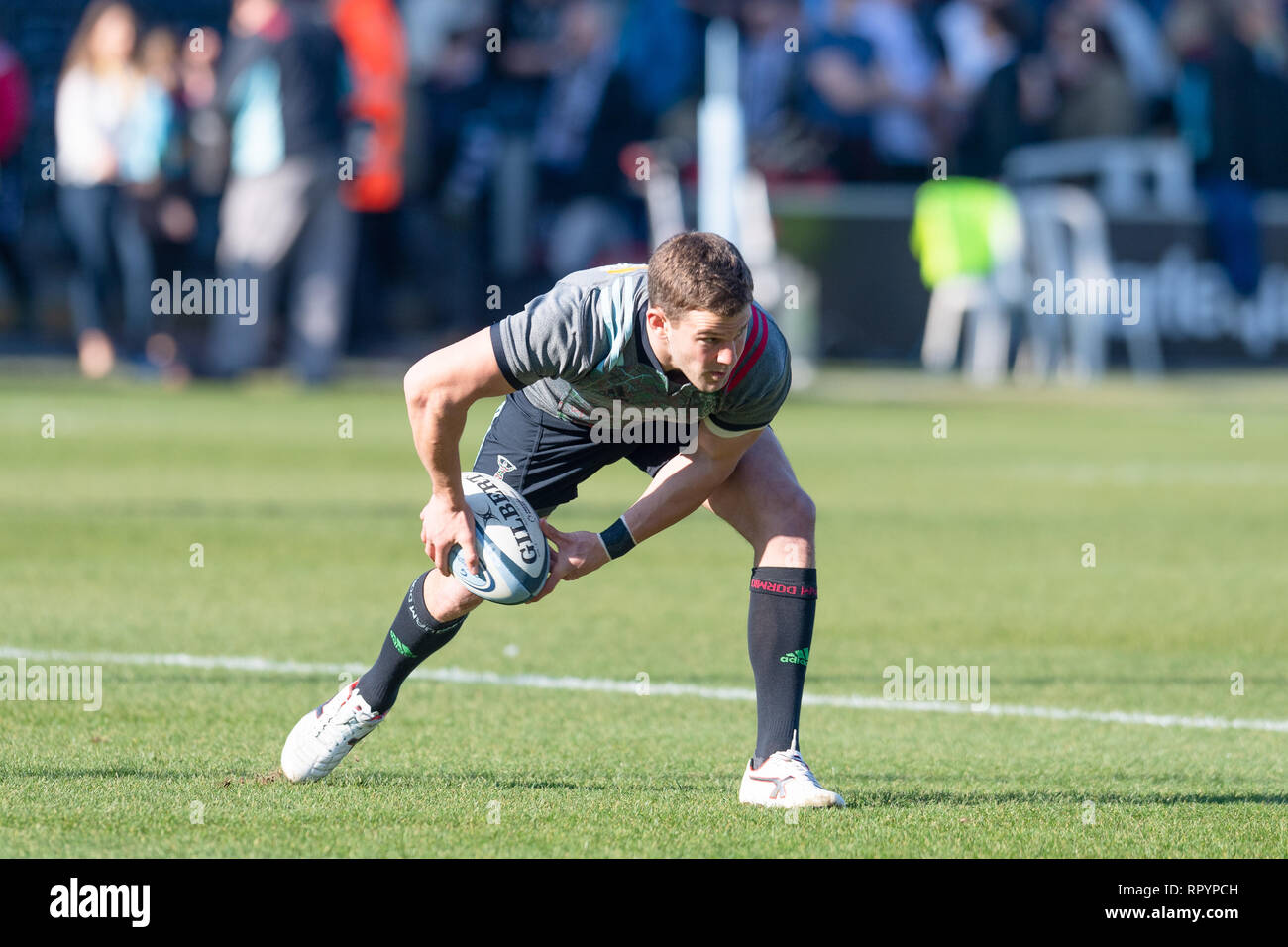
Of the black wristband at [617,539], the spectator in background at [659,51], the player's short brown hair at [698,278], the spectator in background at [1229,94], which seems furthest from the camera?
the spectator in background at [1229,94]

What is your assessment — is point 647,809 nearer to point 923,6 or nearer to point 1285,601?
point 1285,601

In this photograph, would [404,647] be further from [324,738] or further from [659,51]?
[659,51]

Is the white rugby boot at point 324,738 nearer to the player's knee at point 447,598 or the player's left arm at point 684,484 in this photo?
the player's knee at point 447,598

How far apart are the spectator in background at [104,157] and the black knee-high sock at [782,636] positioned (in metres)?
15.6

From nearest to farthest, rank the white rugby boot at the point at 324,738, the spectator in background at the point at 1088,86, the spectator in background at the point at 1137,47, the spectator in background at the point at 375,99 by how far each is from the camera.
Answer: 1. the white rugby boot at the point at 324,738
2. the spectator in background at the point at 375,99
3. the spectator in background at the point at 1088,86
4. the spectator in background at the point at 1137,47

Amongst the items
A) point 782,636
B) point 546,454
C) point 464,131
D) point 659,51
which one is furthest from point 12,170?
point 782,636

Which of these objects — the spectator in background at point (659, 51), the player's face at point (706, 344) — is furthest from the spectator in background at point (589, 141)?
the player's face at point (706, 344)

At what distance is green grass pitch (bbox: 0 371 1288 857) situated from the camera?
5.68 m

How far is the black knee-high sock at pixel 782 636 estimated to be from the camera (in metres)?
6.13

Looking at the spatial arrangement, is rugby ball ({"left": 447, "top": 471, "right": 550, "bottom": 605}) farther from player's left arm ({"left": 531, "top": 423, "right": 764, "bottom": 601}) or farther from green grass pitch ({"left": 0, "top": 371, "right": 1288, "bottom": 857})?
green grass pitch ({"left": 0, "top": 371, "right": 1288, "bottom": 857})

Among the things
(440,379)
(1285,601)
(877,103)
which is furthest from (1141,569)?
(877,103)

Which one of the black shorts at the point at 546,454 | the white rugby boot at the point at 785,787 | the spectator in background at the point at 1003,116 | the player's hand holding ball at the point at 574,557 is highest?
the spectator in background at the point at 1003,116

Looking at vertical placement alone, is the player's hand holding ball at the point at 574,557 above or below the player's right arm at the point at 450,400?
below

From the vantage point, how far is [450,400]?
5586 mm
